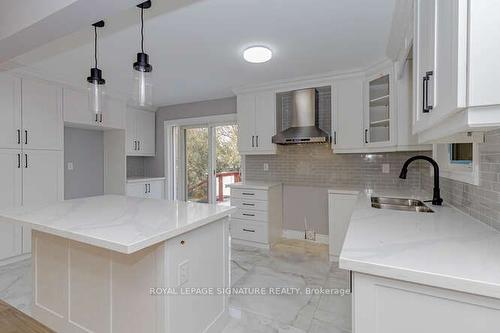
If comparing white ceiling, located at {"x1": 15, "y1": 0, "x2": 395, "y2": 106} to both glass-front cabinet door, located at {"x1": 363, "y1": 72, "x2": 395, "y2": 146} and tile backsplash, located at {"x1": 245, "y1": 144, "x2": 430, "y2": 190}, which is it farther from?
tile backsplash, located at {"x1": 245, "y1": 144, "x2": 430, "y2": 190}

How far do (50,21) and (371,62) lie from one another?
294 cm

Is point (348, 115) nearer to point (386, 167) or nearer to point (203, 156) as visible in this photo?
point (386, 167)

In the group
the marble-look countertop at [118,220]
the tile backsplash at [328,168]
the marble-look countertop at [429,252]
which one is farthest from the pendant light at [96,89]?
the tile backsplash at [328,168]

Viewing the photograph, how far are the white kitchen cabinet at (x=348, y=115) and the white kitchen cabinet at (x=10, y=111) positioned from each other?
388 cm

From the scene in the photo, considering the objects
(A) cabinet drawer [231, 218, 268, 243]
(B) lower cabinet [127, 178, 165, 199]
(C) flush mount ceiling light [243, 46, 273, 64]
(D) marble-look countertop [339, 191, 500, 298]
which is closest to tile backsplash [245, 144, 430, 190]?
(A) cabinet drawer [231, 218, 268, 243]

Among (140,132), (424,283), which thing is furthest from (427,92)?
(140,132)

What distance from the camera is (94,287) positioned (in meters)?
1.50

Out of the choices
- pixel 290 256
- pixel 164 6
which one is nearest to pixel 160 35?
pixel 164 6

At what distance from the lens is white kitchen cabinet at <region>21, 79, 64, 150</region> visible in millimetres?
3041

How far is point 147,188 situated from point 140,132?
1.06m

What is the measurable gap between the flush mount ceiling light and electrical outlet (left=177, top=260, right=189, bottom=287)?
6.63 ft

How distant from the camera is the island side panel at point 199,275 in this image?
1.35 metres

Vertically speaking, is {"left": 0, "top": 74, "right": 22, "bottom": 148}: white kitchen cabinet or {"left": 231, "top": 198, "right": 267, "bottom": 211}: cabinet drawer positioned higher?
{"left": 0, "top": 74, "right": 22, "bottom": 148}: white kitchen cabinet

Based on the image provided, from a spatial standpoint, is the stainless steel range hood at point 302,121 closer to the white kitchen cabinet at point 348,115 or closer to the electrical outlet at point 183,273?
the white kitchen cabinet at point 348,115
